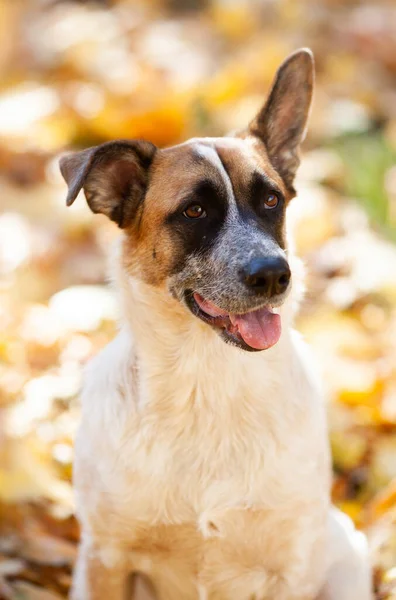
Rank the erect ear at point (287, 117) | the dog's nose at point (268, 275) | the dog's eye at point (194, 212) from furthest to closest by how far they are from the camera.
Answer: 1. the erect ear at point (287, 117)
2. the dog's eye at point (194, 212)
3. the dog's nose at point (268, 275)

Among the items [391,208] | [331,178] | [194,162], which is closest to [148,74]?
[331,178]

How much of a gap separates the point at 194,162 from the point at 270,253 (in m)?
0.49

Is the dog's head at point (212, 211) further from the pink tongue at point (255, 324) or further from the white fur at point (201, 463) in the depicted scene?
the white fur at point (201, 463)

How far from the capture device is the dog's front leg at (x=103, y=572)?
3248mm

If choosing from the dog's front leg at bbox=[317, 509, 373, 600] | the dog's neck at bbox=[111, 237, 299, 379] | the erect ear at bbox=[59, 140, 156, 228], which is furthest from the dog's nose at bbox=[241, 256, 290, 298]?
the dog's front leg at bbox=[317, 509, 373, 600]

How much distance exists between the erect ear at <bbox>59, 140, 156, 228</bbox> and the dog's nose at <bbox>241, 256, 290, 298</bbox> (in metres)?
0.60

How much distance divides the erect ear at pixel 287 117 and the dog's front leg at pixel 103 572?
5.11 feet

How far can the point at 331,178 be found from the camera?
765cm

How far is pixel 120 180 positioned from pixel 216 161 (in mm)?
403

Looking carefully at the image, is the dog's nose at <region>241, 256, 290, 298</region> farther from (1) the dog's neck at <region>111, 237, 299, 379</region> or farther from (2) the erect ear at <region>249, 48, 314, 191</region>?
(2) the erect ear at <region>249, 48, 314, 191</region>

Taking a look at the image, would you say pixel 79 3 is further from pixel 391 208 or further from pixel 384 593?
pixel 384 593

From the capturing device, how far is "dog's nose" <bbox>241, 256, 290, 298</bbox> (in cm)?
285

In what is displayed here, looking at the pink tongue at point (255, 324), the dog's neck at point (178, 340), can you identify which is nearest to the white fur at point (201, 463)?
the dog's neck at point (178, 340)

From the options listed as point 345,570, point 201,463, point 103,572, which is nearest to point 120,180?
point 201,463
